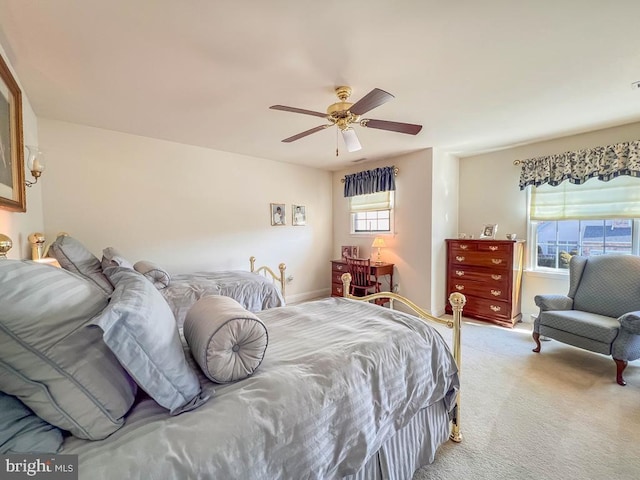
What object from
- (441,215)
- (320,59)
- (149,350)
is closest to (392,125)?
(320,59)

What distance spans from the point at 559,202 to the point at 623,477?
3.18 m

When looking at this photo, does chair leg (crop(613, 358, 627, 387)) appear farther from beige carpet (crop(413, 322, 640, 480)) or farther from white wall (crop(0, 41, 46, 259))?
white wall (crop(0, 41, 46, 259))

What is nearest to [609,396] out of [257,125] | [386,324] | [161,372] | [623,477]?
[623,477]

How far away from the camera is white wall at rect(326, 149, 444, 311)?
4.15 meters

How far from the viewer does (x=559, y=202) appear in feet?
12.0

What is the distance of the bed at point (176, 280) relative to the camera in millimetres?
2035

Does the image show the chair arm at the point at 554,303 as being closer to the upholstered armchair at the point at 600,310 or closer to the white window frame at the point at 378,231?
the upholstered armchair at the point at 600,310

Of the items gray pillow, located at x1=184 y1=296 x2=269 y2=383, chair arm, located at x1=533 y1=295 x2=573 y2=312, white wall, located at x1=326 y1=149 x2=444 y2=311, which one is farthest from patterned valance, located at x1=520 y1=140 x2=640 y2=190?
gray pillow, located at x1=184 y1=296 x2=269 y2=383

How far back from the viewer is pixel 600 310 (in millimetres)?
2857

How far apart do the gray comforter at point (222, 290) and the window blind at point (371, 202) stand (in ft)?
8.24

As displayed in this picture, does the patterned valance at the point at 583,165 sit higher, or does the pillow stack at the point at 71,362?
the patterned valance at the point at 583,165

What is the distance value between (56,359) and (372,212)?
15.6ft

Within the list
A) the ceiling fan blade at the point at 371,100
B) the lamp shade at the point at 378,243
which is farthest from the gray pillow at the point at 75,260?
the lamp shade at the point at 378,243

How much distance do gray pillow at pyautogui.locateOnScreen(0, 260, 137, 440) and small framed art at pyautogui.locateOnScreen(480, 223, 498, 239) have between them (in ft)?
14.8
